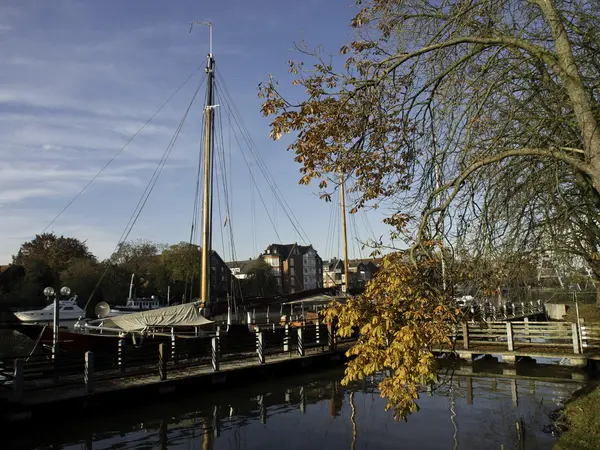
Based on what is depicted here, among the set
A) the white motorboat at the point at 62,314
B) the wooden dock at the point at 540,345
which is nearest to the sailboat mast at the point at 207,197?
the wooden dock at the point at 540,345

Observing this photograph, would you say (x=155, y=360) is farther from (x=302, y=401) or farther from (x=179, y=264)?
(x=179, y=264)

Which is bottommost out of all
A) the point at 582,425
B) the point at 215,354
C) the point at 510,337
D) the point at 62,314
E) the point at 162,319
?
the point at 582,425

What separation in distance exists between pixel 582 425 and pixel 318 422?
680 cm

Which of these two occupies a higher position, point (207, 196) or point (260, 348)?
point (207, 196)

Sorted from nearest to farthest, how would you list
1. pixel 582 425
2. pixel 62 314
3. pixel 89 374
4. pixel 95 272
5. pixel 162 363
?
1. pixel 582 425
2. pixel 89 374
3. pixel 162 363
4. pixel 62 314
5. pixel 95 272

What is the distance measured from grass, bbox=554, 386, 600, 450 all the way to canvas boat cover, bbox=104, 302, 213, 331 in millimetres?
15989

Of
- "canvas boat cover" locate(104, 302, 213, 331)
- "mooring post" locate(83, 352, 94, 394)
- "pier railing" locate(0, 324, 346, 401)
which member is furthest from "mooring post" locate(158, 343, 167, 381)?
"canvas boat cover" locate(104, 302, 213, 331)

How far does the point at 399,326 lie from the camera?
6113mm

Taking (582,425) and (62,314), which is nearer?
(582,425)

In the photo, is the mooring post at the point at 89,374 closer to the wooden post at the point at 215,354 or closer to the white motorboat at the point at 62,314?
the wooden post at the point at 215,354

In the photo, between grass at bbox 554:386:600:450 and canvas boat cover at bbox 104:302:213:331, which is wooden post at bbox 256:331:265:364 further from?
grass at bbox 554:386:600:450

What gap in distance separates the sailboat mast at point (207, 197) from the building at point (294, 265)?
7972 centimetres

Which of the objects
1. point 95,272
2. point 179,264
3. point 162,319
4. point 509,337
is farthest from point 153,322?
point 179,264

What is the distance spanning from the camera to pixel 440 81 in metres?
8.06
